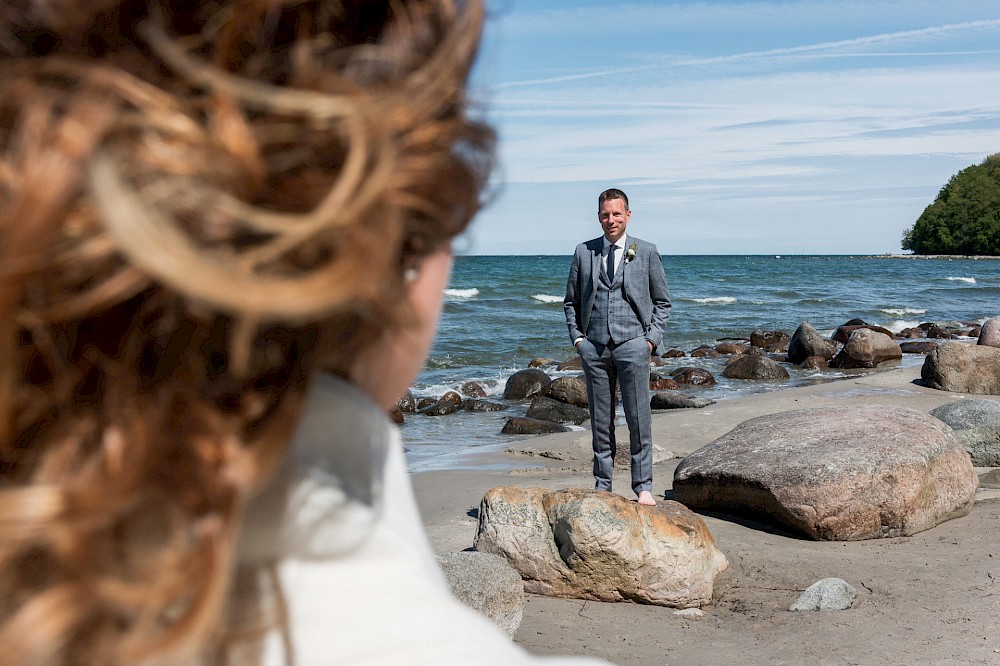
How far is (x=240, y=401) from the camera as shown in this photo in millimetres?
646

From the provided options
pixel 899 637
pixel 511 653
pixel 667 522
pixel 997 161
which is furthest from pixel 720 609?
pixel 997 161

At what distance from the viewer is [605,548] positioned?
5.21 m

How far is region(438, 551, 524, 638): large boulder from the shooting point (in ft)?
14.2

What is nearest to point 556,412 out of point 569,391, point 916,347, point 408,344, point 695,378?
point 569,391

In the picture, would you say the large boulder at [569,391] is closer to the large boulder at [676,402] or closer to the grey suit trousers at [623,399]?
the large boulder at [676,402]

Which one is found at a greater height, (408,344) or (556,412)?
(408,344)

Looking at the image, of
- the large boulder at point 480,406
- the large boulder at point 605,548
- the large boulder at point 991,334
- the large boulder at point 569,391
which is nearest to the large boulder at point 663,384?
the large boulder at point 569,391

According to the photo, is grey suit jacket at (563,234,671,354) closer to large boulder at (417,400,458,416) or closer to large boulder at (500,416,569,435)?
large boulder at (500,416,569,435)

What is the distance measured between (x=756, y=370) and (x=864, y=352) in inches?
114

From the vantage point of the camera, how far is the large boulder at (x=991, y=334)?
16094mm

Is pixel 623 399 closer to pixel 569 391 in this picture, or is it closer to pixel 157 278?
pixel 157 278

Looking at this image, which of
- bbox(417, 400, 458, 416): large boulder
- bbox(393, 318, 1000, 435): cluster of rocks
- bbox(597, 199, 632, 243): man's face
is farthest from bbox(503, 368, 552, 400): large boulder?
bbox(597, 199, 632, 243): man's face

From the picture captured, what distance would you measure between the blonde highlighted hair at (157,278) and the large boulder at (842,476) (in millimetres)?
6158

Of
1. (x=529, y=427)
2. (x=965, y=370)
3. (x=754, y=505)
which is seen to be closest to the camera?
(x=754, y=505)
